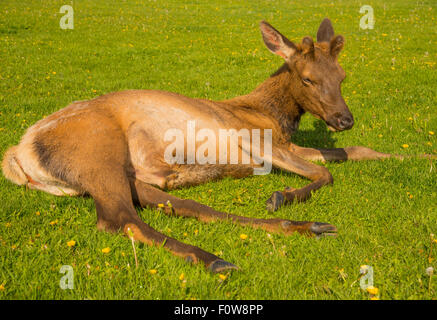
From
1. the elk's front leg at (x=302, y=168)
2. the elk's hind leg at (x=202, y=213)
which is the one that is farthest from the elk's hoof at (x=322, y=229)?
the elk's front leg at (x=302, y=168)

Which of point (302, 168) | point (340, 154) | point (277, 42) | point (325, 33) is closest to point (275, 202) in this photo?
point (302, 168)

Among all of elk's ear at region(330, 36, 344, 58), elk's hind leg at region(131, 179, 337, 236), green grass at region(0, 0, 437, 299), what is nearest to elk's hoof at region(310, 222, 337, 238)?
elk's hind leg at region(131, 179, 337, 236)

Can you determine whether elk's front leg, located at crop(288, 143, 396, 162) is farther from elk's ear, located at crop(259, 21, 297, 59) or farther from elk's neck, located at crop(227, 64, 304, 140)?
elk's ear, located at crop(259, 21, 297, 59)

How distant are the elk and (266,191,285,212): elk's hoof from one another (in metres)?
0.01

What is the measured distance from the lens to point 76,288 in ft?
10.0

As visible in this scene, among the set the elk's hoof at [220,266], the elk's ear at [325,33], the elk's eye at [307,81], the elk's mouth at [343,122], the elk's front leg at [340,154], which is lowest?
the elk's hoof at [220,266]

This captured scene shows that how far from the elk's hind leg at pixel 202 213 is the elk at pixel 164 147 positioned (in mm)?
10

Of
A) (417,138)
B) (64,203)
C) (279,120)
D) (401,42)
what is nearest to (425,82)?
(417,138)

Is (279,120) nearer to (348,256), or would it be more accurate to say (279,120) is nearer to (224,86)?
(348,256)

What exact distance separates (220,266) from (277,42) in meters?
3.57

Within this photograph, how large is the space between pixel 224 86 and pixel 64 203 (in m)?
6.12

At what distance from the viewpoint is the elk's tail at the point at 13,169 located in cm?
470

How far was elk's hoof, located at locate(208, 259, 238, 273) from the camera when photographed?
→ 326cm

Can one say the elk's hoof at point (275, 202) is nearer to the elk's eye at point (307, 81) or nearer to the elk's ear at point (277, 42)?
the elk's eye at point (307, 81)
